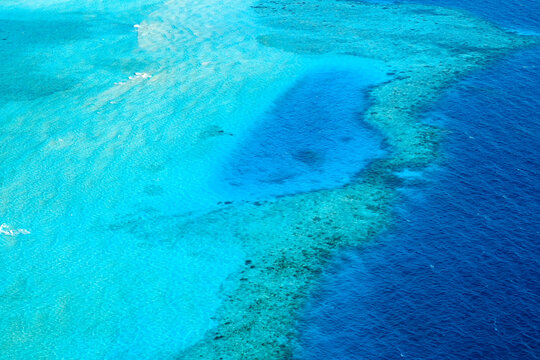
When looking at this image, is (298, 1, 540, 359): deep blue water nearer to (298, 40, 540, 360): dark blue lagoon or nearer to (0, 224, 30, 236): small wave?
(298, 40, 540, 360): dark blue lagoon

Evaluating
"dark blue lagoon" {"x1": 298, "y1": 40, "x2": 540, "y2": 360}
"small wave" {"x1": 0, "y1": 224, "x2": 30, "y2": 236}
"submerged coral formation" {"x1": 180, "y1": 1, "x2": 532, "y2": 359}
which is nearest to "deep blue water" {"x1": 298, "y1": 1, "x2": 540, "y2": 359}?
"dark blue lagoon" {"x1": 298, "y1": 40, "x2": 540, "y2": 360}

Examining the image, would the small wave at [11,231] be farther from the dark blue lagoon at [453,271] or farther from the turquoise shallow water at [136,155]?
the dark blue lagoon at [453,271]

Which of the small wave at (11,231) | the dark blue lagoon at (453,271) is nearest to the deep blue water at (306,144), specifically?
the dark blue lagoon at (453,271)

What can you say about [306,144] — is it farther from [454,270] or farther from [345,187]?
[454,270]

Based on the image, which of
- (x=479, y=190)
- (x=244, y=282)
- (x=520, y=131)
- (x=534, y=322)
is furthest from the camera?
(x=520, y=131)

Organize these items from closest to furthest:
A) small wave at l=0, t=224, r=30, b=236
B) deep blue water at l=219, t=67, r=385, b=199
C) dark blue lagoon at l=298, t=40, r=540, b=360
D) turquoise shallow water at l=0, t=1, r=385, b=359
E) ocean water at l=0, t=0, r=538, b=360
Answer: dark blue lagoon at l=298, t=40, r=540, b=360
ocean water at l=0, t=0, r=538, b=360
turquoise shallow water at l=0, t=1, r=385, b=359
small wave at l=0, t=224, r=30, b=236
deep blue water at l=219, t=67, r=385, b=199

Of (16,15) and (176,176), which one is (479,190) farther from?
(16,15)

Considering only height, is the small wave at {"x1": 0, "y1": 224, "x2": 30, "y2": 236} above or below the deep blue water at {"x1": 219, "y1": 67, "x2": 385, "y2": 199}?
below

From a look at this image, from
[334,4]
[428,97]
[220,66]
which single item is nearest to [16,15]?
[220,66]
